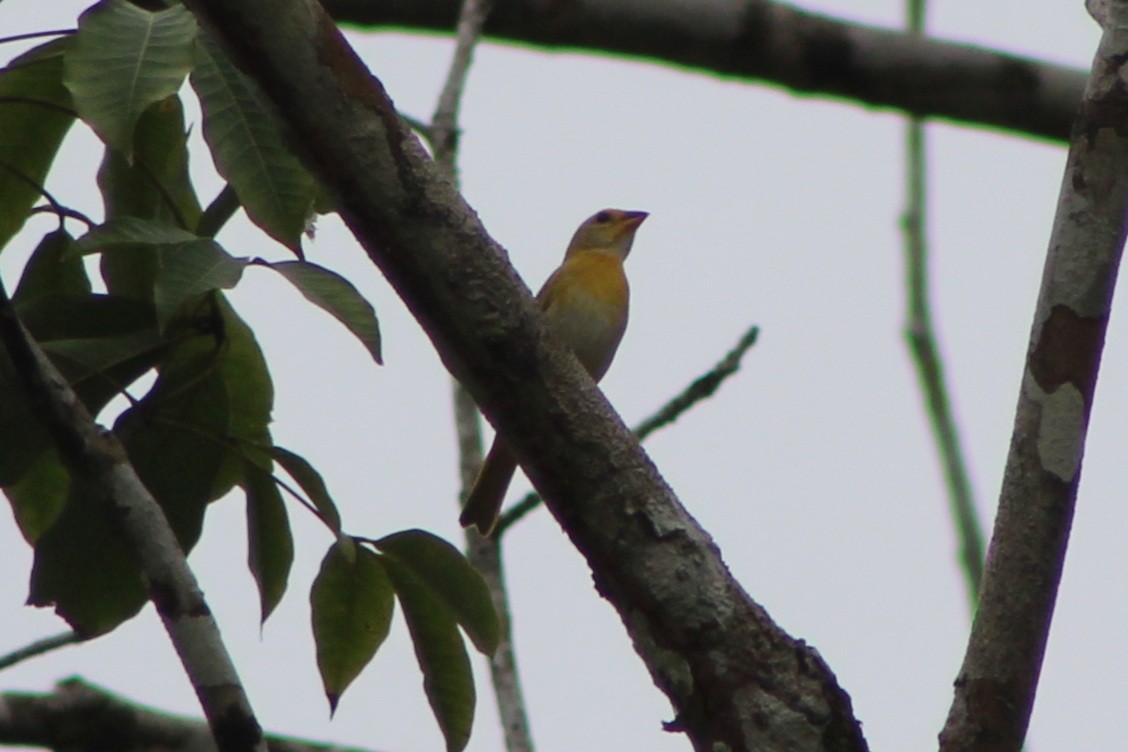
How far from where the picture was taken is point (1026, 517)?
2.56 meters

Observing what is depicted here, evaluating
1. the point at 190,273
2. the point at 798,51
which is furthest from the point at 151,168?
the point at 798,51

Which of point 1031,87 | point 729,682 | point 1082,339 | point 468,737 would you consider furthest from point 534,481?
point 1031,87

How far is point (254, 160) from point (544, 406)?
0.57 metres

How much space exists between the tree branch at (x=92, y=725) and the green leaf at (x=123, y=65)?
6.19ft

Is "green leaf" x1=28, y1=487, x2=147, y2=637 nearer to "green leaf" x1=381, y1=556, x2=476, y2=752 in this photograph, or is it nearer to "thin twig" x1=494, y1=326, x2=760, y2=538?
"green leaf" x1=381, y1=556, x2=476, y2=752

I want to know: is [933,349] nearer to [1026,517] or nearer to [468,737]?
[1026,517]

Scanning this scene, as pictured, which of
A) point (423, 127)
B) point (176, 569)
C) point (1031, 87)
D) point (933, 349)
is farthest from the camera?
point (1031, 87)

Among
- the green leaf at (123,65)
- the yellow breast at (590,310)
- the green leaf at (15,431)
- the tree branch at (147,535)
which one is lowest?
the tree branch at (147,535)

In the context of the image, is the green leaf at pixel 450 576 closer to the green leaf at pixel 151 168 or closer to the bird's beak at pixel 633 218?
the green leaf at pixel 151 168

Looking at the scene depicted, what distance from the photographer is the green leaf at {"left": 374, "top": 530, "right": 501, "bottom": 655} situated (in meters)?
2.82

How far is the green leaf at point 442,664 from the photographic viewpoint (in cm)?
287

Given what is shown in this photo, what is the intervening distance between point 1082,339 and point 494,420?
0.89m

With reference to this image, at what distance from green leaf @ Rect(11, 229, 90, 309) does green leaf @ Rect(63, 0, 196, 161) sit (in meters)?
0.60

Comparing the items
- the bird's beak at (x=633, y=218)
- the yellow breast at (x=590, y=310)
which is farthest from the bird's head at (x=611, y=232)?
the yellow breast at (x=590, y=310)
